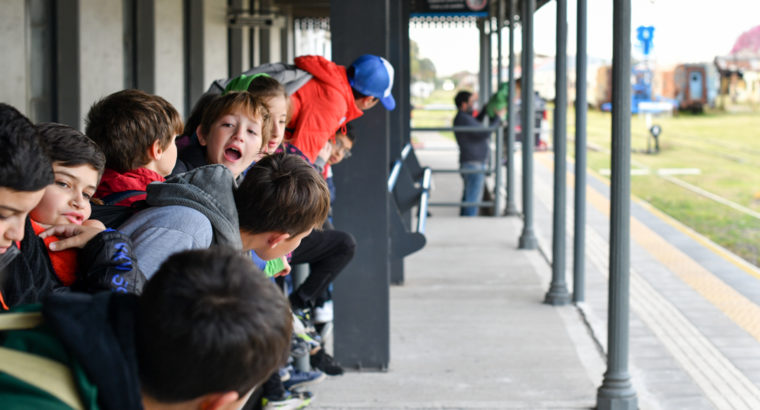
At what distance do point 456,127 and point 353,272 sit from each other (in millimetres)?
6071

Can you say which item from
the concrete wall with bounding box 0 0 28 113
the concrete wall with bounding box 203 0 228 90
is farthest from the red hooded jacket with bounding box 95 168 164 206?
the concrete wall with bounding box 203 0 228 90

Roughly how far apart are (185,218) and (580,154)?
4.32 m

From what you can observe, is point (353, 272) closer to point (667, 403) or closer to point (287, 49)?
point (667, 403)

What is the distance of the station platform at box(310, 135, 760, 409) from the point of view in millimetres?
4401

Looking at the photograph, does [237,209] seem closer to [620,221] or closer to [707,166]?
[620,221]

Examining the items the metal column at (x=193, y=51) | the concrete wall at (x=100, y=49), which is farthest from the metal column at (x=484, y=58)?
the concrete wall at (x=100, y=49)

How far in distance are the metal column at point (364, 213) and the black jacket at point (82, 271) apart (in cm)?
273

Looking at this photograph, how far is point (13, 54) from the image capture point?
5785 mm

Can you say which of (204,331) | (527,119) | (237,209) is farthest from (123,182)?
(527,119)

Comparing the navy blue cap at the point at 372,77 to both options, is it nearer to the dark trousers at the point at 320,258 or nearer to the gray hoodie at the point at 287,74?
the gray hoodie at the point at 287,74

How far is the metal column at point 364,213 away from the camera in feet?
14.6

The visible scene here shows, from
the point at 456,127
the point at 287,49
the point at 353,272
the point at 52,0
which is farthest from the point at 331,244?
the point at 287,49

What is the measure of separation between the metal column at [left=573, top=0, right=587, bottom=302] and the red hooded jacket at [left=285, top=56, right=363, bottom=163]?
216 cm

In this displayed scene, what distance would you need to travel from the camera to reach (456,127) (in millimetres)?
10516
